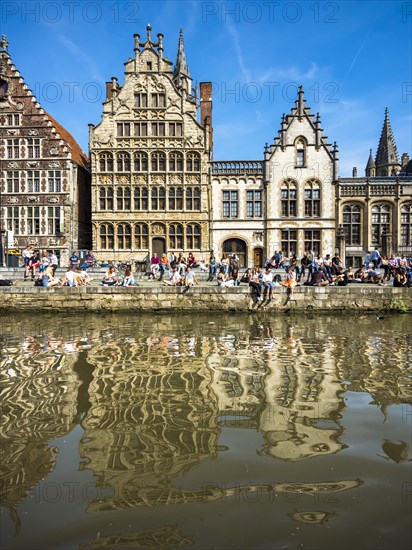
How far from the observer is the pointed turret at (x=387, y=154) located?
172 feet

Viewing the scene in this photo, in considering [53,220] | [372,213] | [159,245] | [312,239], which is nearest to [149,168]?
[159,245]

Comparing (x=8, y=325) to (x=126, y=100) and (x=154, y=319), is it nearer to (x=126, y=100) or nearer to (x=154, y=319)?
(x=154, y=319)

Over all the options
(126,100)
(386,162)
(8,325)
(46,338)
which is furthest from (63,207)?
(386,162)

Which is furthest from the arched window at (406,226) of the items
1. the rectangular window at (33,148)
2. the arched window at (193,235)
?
the rectangular window at (33,148)

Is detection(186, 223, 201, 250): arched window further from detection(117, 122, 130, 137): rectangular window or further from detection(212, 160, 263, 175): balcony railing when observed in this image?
detection(117, 122, 130, 137): rectangular window

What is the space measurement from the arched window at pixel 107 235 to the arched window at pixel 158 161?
6139mm

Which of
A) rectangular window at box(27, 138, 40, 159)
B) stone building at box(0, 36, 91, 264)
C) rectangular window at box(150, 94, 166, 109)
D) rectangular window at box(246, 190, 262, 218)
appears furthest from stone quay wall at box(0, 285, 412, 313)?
rectangular window at box(150, 94, 166, 109)

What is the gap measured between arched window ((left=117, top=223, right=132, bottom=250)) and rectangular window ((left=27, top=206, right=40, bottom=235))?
653 centimetres

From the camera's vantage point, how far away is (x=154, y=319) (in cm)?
1612

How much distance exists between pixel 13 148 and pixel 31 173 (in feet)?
8.14

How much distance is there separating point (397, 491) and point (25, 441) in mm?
4326

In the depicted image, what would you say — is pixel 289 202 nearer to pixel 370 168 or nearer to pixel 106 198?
pixel 106 198

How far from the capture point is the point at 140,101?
110ft

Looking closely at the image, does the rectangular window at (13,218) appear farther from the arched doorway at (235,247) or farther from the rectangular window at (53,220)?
the arched doorway at (235,247)
